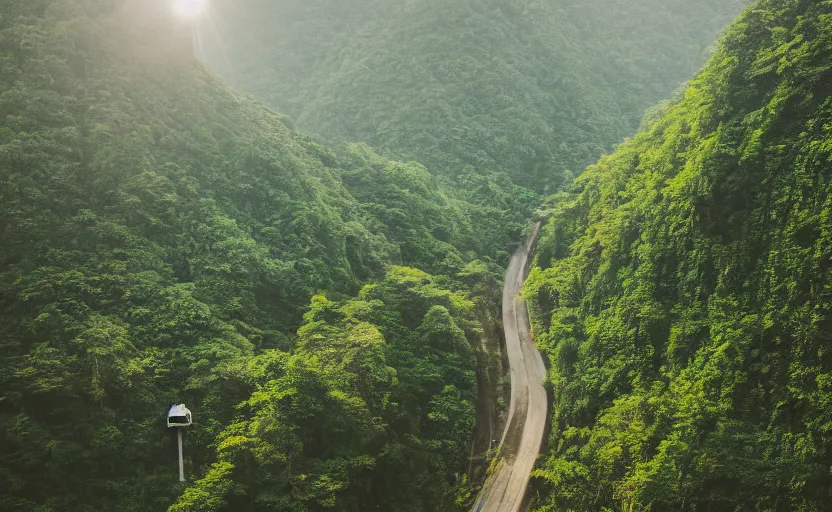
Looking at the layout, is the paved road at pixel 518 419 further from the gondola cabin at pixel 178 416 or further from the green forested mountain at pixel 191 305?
the gondola cabin at pixel 178 416

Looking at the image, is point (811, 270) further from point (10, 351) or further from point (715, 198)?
point (10, 351)

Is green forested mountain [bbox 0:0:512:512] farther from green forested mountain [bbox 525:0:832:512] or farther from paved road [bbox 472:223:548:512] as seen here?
green forested mountain [bbox 525:0:832:512]

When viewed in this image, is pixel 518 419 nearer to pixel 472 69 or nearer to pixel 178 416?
pixel 178 416

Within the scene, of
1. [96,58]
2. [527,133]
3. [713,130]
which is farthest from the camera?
[527,133]

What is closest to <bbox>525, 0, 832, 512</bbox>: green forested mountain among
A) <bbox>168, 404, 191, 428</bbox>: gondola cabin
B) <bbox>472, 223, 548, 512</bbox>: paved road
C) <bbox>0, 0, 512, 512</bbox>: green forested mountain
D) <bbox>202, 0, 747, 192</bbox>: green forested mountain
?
<bbox>472, 223, 548, 512</bbox>: paved road

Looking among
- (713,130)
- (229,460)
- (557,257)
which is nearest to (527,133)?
(557,257)
